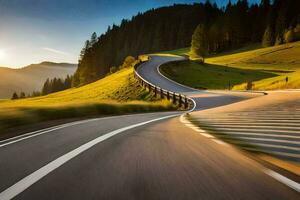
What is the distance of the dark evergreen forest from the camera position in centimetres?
12025

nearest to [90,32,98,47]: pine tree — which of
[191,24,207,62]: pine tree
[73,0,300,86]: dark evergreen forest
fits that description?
[73,0,300,86]: dark evergreen forest

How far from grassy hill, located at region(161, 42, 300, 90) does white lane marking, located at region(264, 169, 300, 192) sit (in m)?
29.1

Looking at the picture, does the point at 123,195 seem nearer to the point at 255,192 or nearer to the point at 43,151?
the point at 255,192

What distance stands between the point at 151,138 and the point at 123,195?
17.0ft

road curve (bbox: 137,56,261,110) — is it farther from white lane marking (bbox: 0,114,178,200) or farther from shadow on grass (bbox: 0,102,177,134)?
white lane marking (bbox: 0,114,178,200)

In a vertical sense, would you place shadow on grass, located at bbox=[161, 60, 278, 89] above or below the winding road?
above

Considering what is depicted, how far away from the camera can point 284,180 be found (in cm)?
509

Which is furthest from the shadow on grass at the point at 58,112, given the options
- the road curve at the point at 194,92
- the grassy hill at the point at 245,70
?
the grassy hill at the point at 245,70

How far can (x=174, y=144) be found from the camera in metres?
8.44

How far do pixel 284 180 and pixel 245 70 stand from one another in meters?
77.7

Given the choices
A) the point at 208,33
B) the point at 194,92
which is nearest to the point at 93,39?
the point at 208,33

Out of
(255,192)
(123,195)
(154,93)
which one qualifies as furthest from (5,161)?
(154,93)

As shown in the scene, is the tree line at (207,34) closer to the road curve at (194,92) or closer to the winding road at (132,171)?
the road curve at (194,92)

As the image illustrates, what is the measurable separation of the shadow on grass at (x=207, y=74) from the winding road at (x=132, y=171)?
50.8 meters
